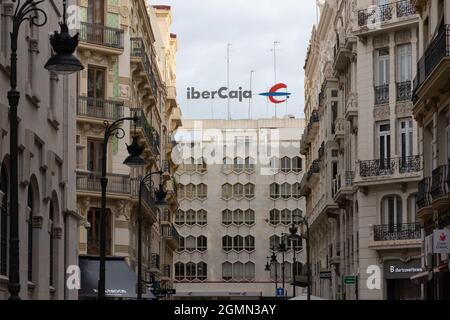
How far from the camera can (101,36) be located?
56.0m

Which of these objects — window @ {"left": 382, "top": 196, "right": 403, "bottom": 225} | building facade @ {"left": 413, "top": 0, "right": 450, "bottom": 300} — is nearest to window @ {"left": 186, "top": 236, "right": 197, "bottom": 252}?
window @ {"left": 382, "top": 196, "right": 403, "bottom": 225}

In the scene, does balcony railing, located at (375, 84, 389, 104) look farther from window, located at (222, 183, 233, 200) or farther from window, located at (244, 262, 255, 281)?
window, located at (244, 262, 255, 281)

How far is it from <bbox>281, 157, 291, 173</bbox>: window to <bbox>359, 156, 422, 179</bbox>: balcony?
62472 mm

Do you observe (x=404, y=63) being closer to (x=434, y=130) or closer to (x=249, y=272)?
(x=434, y=130)

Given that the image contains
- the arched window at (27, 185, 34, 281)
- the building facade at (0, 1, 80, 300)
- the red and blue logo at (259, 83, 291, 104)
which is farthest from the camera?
the red and blue logo at (259, 83, 291, 104)

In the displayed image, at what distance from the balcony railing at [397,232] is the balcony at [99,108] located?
43.4 ft

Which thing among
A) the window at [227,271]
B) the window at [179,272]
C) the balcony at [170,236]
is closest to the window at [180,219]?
the window at [179,272]

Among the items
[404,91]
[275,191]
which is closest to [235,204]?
[275,191]

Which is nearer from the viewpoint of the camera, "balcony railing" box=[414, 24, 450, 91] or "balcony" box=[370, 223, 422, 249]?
"balcony railing" box=[414, 24, 450, 91]

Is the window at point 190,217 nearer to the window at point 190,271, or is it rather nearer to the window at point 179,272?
the window at point 190,271

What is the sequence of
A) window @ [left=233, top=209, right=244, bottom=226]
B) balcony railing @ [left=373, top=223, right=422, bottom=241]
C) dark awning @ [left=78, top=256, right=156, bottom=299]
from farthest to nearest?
window @ [left=233, top=209, right=244, bottom=226] → balcony railing @ [left=373, top=223, right=422, bottom=241] → dark awning @ [left=78, top=256, right=156, bottom=299]

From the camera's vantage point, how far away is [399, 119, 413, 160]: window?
54.7 meters
